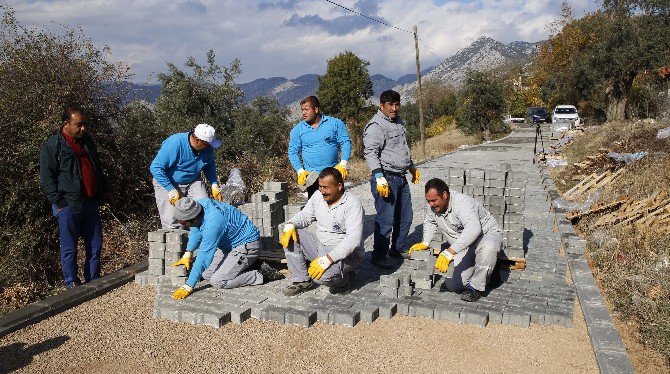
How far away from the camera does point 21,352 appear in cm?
394

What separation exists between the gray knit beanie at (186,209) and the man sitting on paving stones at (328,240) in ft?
2.73

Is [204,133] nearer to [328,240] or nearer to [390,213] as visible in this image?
[328,240]

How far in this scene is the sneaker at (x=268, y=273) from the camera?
5105mm

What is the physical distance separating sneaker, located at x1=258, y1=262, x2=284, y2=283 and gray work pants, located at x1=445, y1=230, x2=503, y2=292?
175cm

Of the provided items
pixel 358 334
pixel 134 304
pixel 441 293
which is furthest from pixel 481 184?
pixel 134 304

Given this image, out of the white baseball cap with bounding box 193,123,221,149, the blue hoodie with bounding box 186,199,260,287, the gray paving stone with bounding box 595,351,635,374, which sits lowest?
the gray paving stone with bounding box 595,351,635,374

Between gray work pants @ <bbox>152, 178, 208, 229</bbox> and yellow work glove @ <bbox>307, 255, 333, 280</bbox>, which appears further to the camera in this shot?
gray work pants @ <bbox>152, 178, 208, 229</bbox>

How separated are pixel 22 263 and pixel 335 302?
5.19m

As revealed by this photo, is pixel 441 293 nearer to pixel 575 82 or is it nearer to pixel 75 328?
pixel 75 328

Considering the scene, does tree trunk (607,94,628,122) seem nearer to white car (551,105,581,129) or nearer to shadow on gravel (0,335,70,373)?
white car (551,105,581,129)

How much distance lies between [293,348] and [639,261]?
4348mm

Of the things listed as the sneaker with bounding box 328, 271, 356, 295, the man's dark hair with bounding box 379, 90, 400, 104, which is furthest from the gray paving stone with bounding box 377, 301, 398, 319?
the man's dark hair with bounding box 379, 90, 400, 104

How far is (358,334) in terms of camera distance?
13.4 feet

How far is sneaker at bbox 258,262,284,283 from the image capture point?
511cm
